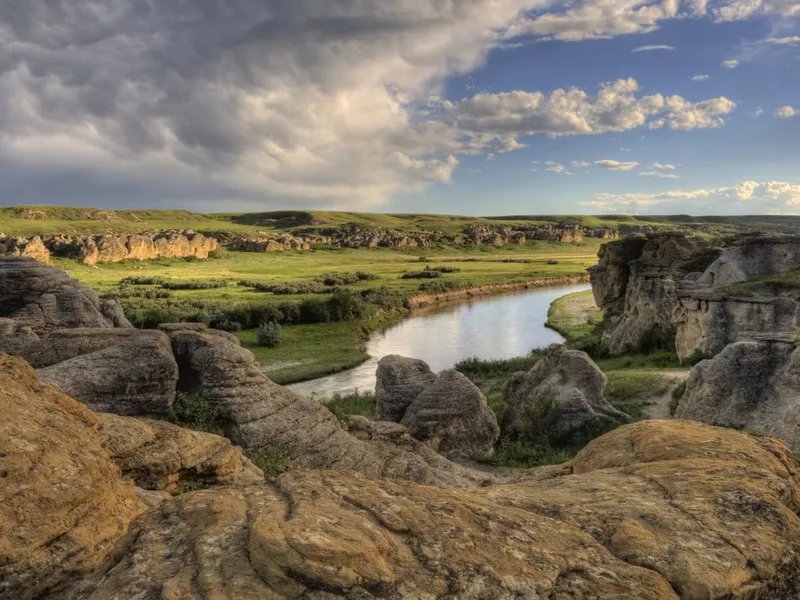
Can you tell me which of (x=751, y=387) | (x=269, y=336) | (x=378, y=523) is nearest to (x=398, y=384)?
(x=751, y=387)

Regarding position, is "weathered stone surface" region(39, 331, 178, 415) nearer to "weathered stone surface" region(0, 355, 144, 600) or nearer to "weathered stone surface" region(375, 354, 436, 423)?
"weathered stone surface" region(0, 355, 144, 600)

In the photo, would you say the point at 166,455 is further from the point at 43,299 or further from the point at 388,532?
the point at 43,299

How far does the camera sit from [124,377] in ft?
49.7

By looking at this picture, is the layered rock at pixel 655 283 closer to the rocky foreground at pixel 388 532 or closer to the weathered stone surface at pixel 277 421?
the weathered stone surface at pixel 277 421

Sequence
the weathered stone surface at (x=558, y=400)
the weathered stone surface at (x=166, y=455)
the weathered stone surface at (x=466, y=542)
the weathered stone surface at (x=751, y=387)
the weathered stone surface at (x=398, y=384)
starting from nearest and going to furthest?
the weathered stone surface at (x=466, y=542) < the weathered stone surface at (x=166, y=455) < the weathered stone surface at (x=751, y=387) < the weathered stone surface at (x=558, y=400) < the weathered stone surface at (x=398, y=384)

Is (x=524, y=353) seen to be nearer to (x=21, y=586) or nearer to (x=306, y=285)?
(x=306, y=285)

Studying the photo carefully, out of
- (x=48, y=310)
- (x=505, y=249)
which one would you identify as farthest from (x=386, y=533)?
(x=505, y=249)

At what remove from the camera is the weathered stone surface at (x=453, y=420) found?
22141mm

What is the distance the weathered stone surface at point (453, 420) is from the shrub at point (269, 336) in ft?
93.4

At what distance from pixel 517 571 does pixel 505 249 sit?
18385 cm

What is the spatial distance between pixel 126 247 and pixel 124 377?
10398 centimetres

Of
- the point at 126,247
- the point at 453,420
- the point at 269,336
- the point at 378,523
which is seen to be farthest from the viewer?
the point at 126,247

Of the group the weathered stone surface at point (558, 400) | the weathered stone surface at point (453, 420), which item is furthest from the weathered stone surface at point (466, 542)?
the weathered stone surface at point (558, 400)

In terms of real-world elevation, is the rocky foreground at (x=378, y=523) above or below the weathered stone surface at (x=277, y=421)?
above
